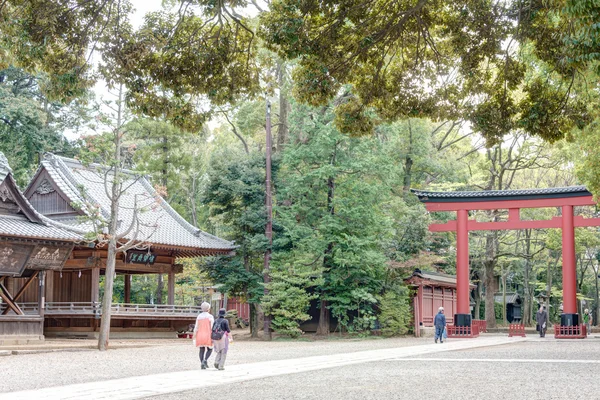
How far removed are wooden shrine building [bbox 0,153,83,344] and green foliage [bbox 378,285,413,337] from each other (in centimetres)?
1244

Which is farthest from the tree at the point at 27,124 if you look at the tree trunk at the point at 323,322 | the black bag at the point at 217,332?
the black bag at the point at 217,332

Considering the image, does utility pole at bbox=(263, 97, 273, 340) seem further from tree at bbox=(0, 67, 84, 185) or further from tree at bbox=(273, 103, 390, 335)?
tree at bbox=(0, 67, 84, 185)

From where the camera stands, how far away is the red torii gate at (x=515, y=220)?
86.0ft

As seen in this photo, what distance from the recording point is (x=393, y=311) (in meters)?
28.6

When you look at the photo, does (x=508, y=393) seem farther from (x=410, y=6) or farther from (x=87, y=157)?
(x=87, y=157)

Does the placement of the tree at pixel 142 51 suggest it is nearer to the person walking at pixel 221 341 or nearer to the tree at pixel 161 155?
the person walking at pixel 221 341

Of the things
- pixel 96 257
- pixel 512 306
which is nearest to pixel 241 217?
pixel 96 257

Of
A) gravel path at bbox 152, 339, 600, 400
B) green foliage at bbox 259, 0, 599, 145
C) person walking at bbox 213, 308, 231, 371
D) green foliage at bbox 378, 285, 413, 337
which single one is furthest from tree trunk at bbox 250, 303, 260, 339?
green foliage at bbox 259, 0, 599, 145

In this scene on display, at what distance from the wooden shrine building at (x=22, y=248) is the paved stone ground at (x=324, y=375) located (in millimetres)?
4376

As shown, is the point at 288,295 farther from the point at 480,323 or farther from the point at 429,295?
the point at 480,323

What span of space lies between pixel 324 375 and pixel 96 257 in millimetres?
16464

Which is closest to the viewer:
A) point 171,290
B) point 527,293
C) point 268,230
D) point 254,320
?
point 268,230

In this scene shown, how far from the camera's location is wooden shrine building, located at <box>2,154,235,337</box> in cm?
2652

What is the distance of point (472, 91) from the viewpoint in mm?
12453
